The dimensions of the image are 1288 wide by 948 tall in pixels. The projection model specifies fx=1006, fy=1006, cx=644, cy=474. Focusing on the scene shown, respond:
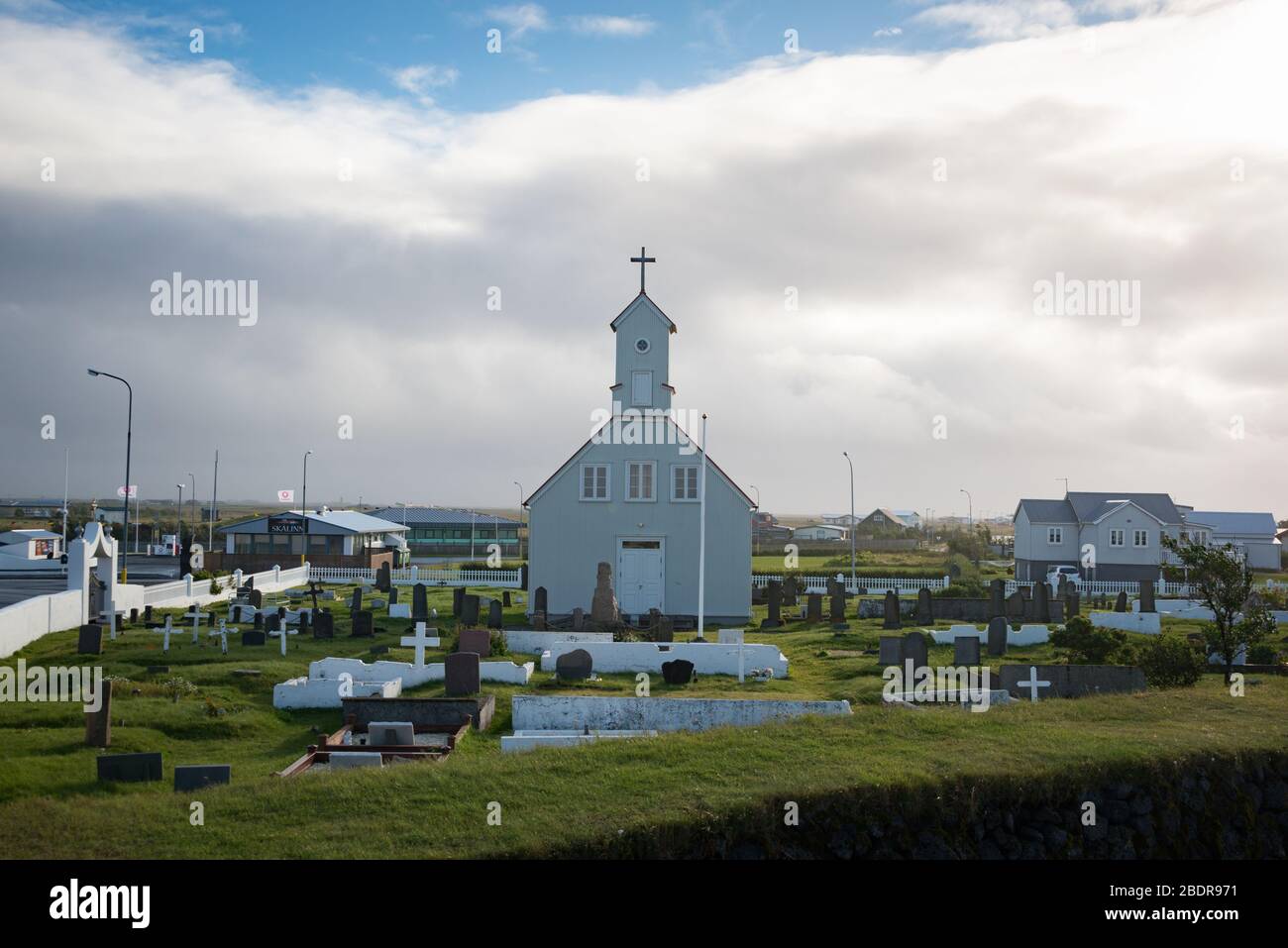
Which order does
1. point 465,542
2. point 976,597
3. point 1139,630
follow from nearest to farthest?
point 1139,630 < point 976,597 < point 465,542

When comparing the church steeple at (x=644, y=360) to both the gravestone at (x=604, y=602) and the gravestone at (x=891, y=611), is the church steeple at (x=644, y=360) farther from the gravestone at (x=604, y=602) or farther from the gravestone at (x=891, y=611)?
the gravestone at (x=891, y=611)

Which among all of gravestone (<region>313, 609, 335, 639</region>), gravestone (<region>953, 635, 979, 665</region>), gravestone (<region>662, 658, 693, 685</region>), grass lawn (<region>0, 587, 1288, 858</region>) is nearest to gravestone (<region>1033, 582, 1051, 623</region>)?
gravestone (<region>953, 635, 979, 665</region>)

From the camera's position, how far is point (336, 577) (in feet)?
167

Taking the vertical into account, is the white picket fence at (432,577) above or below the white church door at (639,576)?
below

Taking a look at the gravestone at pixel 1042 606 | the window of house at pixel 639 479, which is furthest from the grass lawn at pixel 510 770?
the window of house at pixel 639 479

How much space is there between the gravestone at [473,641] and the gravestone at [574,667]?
77.9 inches

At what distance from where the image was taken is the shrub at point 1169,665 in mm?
19391

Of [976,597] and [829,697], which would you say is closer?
[829,697]

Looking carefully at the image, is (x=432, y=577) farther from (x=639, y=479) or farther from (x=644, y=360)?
(x=644, y=360)

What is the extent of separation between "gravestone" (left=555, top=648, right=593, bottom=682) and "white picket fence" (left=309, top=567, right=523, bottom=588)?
994 inches
